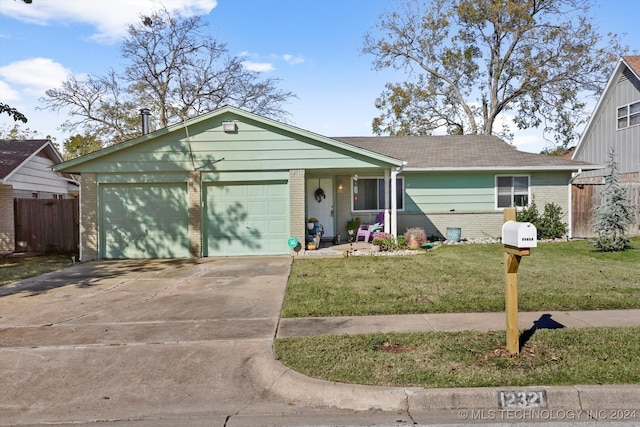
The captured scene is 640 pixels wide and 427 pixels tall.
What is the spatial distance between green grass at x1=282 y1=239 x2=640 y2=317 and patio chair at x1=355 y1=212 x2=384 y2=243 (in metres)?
2.95

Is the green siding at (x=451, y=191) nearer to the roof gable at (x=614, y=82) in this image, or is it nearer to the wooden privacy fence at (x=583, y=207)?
the wooden privacy fence at (x=583, y=207)

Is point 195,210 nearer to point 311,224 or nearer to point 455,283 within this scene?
point 311,224

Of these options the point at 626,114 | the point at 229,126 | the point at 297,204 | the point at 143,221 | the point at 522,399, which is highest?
the point at 626,114

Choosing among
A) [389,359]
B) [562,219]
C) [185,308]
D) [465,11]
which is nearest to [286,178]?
[185,308]

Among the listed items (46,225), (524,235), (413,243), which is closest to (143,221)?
(46,225)

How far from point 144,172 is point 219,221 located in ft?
8.62

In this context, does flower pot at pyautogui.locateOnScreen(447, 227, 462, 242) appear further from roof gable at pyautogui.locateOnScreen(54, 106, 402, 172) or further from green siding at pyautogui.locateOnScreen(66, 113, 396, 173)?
green siding at pyautogui.locateOnScreen(66, 113, 396, 173)

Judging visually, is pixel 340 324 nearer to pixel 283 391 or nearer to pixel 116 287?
pixel 283 391

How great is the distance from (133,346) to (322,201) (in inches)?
454

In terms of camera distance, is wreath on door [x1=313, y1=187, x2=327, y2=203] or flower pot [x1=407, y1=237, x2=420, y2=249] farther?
wreath on door [x1=313, y1=187, x2=327, y2=203]

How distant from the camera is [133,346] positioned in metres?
5.46

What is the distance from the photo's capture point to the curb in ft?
12.6

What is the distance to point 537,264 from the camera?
428 inches

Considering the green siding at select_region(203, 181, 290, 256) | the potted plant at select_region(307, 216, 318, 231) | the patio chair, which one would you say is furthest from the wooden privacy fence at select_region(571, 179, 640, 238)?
the green siding at select_region(203, 181, 290, 256)
